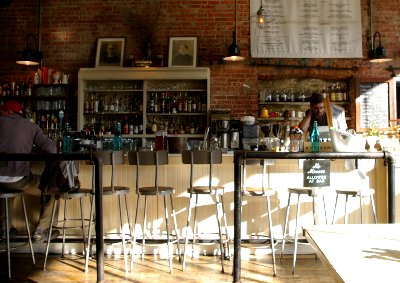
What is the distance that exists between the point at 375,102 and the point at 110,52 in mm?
4601

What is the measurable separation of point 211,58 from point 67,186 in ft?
13.9

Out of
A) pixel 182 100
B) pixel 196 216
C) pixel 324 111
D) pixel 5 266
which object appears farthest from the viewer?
pixel 182 100

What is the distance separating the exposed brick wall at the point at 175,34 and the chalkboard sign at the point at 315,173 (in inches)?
170

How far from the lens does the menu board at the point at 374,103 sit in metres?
7.52

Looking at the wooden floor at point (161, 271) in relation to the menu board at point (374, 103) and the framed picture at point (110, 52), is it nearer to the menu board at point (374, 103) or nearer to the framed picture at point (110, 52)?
the menu board at point (374, 103)

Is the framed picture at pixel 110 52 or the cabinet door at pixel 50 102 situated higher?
the framed picture at pixel 110 52

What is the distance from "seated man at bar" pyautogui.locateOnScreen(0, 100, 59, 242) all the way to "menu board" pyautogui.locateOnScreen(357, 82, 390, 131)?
533 centimetres

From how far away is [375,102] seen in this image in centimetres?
754

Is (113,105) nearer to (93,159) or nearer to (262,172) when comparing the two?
(262,172)

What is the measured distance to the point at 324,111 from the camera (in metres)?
4.99

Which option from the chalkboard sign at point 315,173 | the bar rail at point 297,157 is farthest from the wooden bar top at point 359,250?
the chalkboard sign at point 315,173

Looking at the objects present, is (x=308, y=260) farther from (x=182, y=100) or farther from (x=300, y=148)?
(x=182, y=100)

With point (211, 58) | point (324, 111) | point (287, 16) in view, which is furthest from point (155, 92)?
point (324, 111)

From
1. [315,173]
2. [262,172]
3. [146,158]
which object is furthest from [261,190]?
[146,158]
